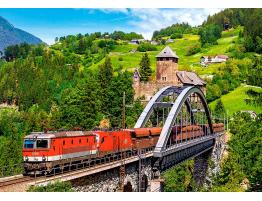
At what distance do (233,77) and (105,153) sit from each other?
81.3 metres

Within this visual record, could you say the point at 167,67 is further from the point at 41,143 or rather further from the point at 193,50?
the point at 41,143

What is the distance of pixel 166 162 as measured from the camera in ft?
139

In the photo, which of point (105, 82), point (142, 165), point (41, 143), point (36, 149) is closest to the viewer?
point (36, 149)

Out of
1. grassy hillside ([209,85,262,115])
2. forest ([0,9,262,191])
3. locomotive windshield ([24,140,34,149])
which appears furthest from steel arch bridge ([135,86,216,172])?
grassy hillside ([209,85,262,115])

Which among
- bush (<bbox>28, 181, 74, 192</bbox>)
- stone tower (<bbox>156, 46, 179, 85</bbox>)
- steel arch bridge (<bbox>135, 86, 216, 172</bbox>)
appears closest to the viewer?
bush (<bbox>28, 181, 74, 192</bbox>)

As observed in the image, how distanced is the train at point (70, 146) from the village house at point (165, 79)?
5772 centimetres

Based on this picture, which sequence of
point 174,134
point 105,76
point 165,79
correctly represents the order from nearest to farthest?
point 174,134
point 105,76
point 165,79

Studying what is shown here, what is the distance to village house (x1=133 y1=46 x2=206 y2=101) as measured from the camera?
100 metres

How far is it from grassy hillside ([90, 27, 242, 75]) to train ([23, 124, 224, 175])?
87345 millimetres

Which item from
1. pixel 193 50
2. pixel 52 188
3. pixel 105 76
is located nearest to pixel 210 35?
pixel 193 50

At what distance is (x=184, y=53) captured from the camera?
543ft

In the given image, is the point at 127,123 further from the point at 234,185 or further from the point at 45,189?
the point at 45,189

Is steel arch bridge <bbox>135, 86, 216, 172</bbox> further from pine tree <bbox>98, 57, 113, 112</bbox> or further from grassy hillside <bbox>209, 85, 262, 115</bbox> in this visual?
grassy hillside <bbox>209, 85, 262, 115</bbox>

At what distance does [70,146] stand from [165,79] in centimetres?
7208
